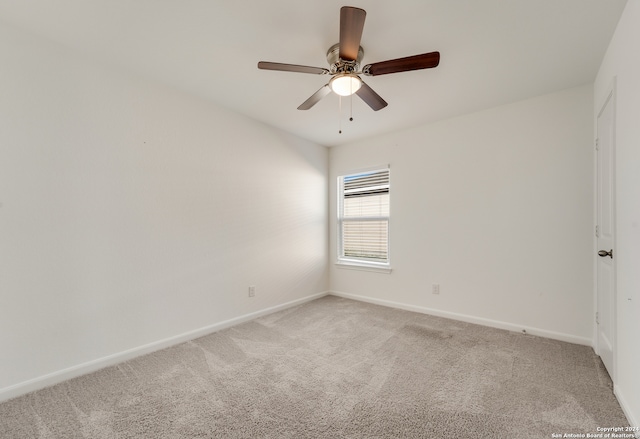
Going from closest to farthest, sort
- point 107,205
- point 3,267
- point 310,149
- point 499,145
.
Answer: point 3,267 < point 107,205 < point 499,145 < point 310,149

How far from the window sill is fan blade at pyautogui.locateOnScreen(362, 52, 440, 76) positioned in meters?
2.64

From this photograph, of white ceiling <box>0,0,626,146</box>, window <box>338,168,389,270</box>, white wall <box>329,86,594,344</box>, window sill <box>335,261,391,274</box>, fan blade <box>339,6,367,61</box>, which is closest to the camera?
fan blade <box>339,6,367,61</box>

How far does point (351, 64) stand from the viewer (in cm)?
186

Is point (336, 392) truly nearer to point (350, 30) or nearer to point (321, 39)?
point (350, 30)

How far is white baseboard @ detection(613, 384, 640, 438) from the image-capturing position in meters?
1.47

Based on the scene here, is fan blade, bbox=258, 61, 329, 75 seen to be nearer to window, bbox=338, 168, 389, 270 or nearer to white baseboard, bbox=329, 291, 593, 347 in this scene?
window, bbox=338, 168, 389, 270

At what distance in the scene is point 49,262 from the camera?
197 cm

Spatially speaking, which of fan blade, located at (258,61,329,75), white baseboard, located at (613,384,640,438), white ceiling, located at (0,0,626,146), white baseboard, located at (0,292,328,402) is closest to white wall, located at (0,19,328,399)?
white baseboard, located at (0,292,328,402)

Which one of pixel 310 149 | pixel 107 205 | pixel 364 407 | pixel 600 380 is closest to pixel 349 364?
pixel 364 407

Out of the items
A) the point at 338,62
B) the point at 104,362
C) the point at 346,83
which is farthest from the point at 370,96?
the point at 104,362

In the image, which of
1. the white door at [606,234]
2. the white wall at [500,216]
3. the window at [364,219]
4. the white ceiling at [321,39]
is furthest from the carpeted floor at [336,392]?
Answer: the white ceiling at [321,39]

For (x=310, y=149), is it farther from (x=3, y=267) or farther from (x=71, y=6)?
(x=3, y=267)

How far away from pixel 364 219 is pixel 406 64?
8.63 feet

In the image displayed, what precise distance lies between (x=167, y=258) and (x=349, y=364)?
1.91 metres
